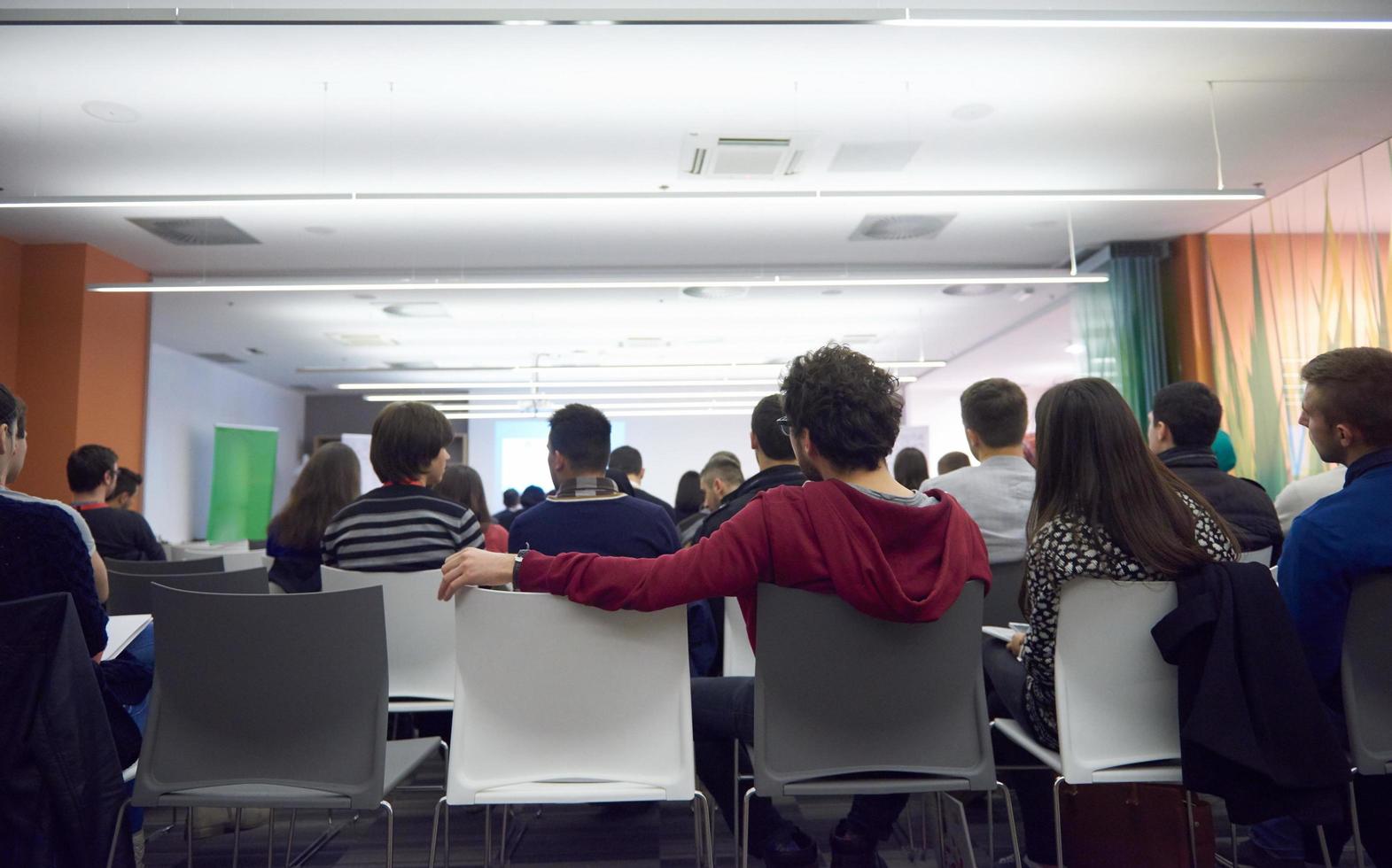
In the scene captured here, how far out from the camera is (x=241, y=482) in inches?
436

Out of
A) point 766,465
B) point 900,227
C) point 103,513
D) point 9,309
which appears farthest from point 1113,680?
point 9,309

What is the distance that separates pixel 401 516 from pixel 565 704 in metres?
1.03

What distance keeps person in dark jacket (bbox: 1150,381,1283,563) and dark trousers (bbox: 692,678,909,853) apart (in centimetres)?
126

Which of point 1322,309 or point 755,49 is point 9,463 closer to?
point 755,49

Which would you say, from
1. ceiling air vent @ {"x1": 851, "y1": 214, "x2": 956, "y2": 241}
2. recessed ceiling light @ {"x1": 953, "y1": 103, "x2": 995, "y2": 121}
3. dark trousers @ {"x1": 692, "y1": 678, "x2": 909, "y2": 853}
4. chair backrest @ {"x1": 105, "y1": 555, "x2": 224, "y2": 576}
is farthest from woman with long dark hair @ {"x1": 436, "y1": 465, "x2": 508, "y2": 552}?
ceiling air vent @ {"x1": 851, "y1": 214, "x2": 956, "y2": 241}

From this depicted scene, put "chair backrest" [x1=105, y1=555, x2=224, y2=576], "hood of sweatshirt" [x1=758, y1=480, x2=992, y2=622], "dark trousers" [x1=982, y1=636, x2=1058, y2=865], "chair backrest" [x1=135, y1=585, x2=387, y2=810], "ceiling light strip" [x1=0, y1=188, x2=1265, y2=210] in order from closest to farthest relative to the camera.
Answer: "hood of sweatshirt" [x1=758, y1=480, x2=992, y2=622] → "chair backrest" [x1=135, y1=585, x2=387, y2=810] → "dark trousers" [x1=982, y1=636, x2=1058, y2=865] → "chair backrest" [x1=105, y1=555, x2=224, y2=576] → "ceiling light strip" [x1=0, y1=188, x2=1265, y2=210]

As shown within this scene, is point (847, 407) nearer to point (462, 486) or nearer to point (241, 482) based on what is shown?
point (462, 486)

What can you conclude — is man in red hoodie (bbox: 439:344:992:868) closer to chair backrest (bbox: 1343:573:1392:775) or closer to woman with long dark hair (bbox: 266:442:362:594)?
chair backrest (bbox: 1343:573:1392:775)

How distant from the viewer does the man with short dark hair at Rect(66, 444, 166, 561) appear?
12.6 feet

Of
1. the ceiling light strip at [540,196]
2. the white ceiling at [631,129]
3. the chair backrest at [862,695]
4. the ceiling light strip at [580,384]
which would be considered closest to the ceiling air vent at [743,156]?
the white ceiling at [631,129]

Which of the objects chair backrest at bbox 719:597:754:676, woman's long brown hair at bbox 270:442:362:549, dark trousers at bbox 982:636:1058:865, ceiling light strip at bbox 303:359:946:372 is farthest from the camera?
ceiling light strip at bbox 303:359:946:372

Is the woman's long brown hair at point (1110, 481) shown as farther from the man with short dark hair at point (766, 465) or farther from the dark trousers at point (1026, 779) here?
the man with short dark hair at point (766, 465)

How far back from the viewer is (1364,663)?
1682 mm

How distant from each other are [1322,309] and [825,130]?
142 inches
